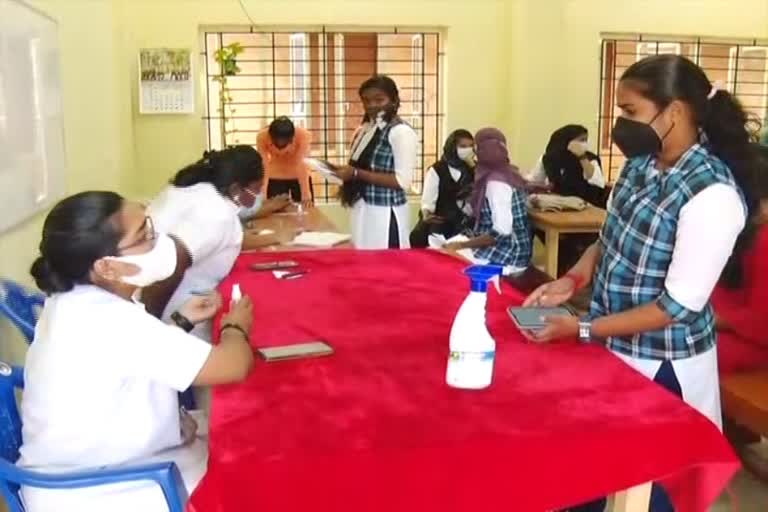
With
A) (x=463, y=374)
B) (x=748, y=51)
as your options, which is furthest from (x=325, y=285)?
(x=748, y=51)

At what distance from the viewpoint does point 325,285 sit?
7.72ft

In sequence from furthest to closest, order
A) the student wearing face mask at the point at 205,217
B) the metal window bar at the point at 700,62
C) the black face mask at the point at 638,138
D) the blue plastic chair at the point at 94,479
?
the metal window bar at the point at 700,62, the student wearing face mask at the point at 205,217, the black face mask at the point at 638,138, the blue plastic chair at the point at 94,479

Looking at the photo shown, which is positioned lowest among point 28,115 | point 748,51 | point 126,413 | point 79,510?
point 79,510

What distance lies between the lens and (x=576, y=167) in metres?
5.14

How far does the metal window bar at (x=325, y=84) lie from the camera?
5660mm

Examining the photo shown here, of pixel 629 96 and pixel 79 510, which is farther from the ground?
pixel 629 96

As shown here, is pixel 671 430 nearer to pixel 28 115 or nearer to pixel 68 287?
pixel 68 287

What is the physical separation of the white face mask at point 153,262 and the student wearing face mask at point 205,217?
0.49 meters

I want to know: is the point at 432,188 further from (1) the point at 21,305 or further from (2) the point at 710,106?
(2) the point at 710,106

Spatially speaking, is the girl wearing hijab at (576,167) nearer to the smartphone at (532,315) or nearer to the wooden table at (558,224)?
the wooden table at (558,224)

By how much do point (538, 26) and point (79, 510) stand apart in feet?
15.6

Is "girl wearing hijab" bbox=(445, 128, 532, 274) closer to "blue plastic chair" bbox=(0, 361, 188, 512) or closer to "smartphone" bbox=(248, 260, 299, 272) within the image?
"smartphone" bbox=(248, 260, 299, 272)

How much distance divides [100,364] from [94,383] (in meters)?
0.04

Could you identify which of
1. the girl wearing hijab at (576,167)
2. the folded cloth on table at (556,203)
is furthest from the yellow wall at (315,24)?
the folded cloth on table at (556,203)
